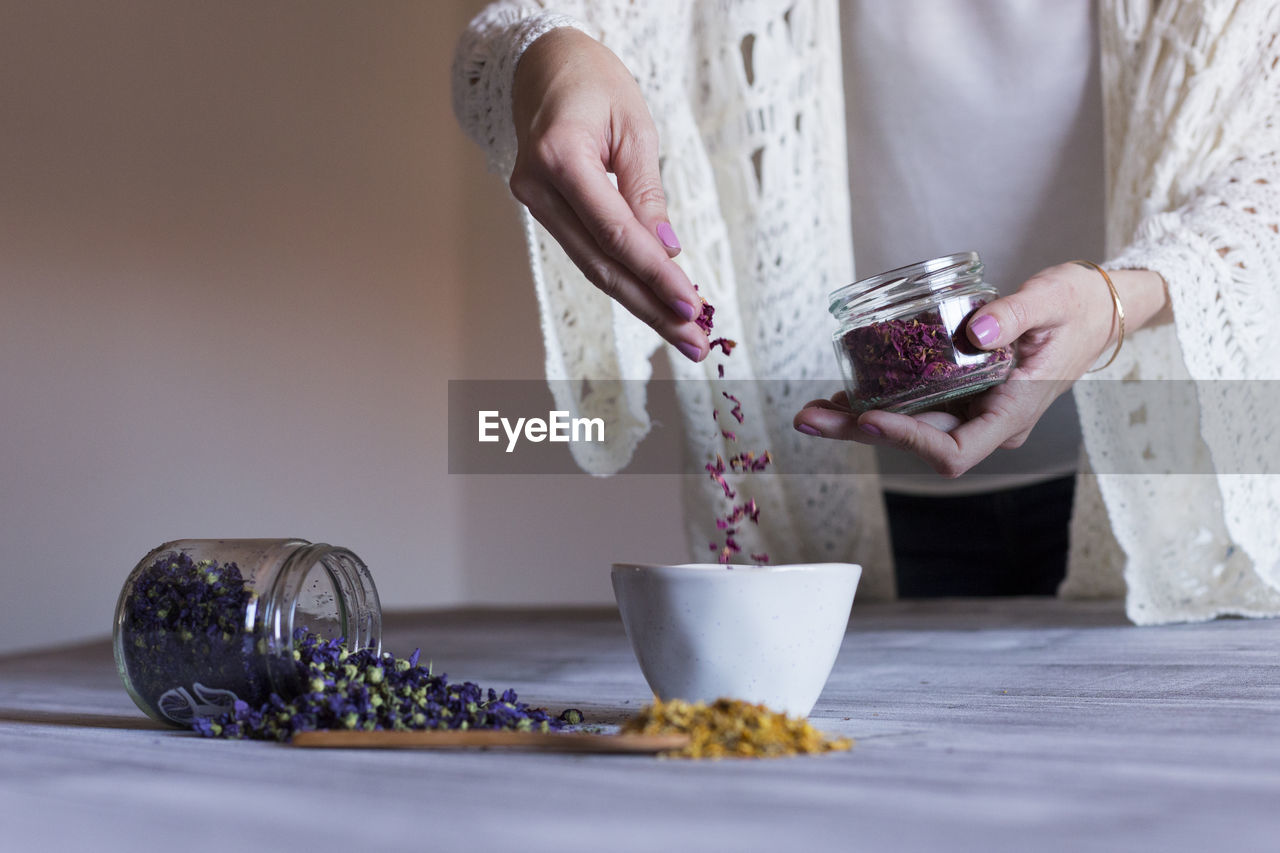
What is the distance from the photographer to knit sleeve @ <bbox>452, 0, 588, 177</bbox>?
96 centimetres

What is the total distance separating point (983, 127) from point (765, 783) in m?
1.04

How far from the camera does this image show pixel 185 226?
6.69 ft

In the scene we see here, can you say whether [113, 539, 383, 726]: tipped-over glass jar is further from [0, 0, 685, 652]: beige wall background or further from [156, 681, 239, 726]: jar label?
[0, 0, 685, 652]: beige wall background

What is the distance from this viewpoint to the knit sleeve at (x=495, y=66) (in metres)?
0.96

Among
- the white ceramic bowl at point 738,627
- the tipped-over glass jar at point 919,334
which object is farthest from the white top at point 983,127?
the white ceramic bowl at point 738,627

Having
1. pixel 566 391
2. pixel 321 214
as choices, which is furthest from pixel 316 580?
pixel 321 214

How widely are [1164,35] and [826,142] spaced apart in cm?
36

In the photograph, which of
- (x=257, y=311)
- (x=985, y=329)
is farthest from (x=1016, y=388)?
(x=257, y=311)

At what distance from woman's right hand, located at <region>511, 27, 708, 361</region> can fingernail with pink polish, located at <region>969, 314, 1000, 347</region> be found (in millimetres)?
183

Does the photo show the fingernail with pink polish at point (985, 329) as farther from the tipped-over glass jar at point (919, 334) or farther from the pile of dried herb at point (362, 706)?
the pile of dried herb at point (362, 706)

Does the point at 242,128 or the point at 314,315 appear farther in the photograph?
the point at 314,315

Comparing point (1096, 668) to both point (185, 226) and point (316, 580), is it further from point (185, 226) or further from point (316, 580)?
point (185, 226)

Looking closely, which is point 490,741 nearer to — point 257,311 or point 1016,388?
point 1016,388

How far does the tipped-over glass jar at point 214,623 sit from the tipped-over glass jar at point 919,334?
391 mm
